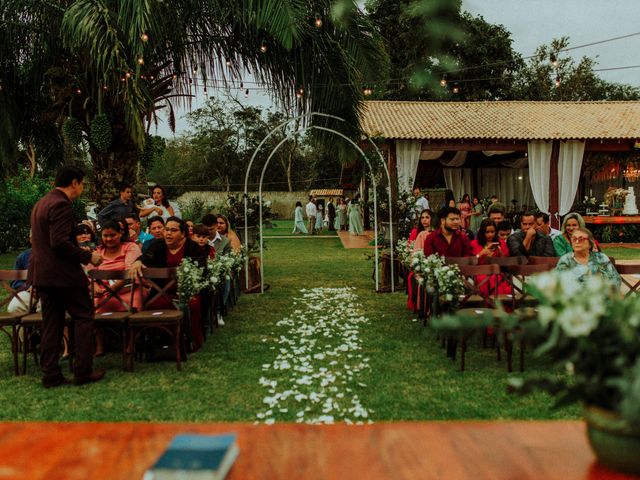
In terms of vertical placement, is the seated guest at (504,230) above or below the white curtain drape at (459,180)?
below

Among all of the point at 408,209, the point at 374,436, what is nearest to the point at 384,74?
the point at 408,209

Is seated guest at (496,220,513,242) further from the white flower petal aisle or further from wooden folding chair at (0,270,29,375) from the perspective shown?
wooden folding chair at (0,270,29,375)

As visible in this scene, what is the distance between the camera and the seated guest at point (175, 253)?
6.75 m

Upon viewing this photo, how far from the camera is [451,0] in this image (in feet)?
114

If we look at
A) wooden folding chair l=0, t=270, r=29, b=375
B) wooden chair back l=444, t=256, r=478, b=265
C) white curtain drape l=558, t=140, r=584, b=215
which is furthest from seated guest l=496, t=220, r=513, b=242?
white curtain drape l=558, t=140, r=584, b=215

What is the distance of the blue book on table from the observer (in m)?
1.61

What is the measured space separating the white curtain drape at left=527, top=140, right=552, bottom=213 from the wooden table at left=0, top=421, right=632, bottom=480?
19.1 metres

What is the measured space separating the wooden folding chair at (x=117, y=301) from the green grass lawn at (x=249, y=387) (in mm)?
326

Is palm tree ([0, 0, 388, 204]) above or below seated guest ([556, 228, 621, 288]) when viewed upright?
above

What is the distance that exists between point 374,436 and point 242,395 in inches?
133

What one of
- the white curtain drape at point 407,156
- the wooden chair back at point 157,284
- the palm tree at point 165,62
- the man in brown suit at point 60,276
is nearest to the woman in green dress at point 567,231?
the palm tree at point 165,62

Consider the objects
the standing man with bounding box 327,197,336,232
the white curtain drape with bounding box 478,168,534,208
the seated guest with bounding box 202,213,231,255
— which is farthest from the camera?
the standing man with bounding box 327,197,336,232

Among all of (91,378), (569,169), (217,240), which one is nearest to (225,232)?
(217,240)

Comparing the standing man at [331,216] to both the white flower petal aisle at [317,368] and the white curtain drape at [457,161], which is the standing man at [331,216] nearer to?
the white curtain drape at [457,161]
